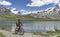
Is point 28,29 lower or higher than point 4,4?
lower

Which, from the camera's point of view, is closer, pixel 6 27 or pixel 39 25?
pixel 6 27

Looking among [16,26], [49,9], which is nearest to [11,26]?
[16,26]

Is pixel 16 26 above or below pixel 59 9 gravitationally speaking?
below

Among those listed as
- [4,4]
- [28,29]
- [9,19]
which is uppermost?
[4,4]

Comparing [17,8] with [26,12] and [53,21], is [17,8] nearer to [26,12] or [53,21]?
[26,12]

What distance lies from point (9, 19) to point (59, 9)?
215 cm

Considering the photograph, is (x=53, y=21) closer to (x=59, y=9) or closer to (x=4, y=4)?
(x=59, y=9)

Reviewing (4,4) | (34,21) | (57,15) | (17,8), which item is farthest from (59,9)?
(4,4)

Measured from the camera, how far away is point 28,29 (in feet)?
23.6

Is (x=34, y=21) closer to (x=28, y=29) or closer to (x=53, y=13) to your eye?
(x=28, y=29)

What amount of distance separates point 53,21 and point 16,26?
1566 millimetres

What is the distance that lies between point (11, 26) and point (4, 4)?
96cm

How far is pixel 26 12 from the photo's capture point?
7.33 meters

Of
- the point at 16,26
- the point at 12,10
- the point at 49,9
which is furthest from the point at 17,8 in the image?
the point at 49,9
